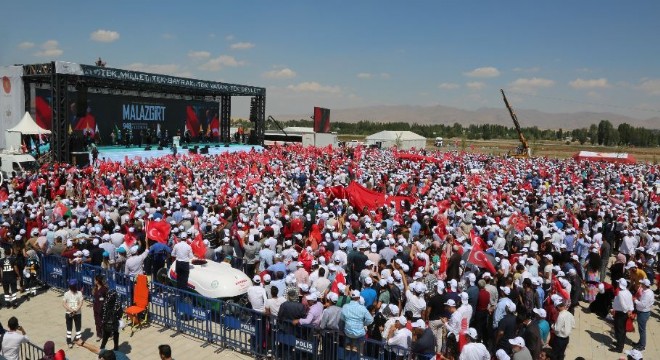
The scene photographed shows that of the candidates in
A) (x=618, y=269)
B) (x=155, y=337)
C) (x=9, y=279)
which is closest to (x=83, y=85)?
(x=9, y=279)

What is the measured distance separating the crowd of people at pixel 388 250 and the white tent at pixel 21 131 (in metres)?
7.99

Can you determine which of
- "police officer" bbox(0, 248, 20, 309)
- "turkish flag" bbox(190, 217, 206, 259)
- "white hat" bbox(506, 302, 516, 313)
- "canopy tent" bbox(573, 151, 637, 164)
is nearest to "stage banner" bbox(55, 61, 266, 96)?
"police officer" bbox(0, 248, 20, 309)

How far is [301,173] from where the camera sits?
70.6 ft

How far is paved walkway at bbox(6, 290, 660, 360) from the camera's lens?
26.5ft

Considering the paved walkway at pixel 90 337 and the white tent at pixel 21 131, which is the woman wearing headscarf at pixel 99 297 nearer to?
the paved walkway at pixel 90 337

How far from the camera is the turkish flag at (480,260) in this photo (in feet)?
30.4

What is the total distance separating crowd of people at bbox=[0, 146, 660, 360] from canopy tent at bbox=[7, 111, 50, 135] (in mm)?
8173

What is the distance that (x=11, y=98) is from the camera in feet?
89.9

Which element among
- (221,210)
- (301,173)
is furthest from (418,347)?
(301,173)

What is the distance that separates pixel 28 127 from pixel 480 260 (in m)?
25.7

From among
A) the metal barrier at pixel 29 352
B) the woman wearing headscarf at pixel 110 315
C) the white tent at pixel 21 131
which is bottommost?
the metal barrier at pixel 29 352

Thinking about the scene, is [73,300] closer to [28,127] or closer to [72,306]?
[72,306]

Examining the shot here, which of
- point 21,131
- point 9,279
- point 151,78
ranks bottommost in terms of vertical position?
point 9,279

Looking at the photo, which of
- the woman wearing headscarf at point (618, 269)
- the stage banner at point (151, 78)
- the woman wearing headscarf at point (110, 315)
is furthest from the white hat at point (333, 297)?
the stage banner at point (151, 78)
